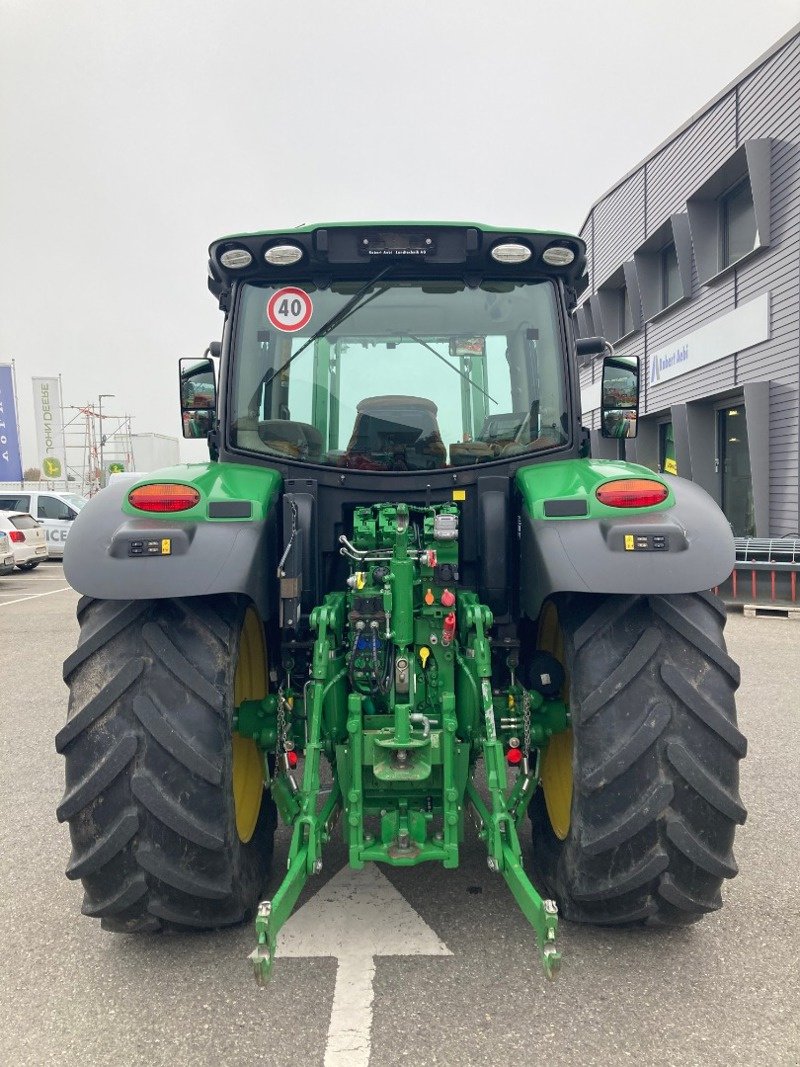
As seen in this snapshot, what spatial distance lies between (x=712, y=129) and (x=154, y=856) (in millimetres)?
14537

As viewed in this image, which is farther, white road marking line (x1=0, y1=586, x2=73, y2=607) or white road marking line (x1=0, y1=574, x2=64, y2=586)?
white road marking line (x1=0, y1=574, x2=64, y2=586)

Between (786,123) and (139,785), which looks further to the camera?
(786,123)

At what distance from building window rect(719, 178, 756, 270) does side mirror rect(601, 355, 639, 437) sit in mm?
10033

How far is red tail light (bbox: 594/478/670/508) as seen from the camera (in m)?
2.44

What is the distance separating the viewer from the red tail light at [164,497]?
2469mm

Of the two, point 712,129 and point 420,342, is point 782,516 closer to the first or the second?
point 712,129

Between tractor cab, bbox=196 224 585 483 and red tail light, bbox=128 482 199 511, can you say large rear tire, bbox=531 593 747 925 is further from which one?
red tail light, bbox=128 482 199 511

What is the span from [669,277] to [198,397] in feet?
50.1

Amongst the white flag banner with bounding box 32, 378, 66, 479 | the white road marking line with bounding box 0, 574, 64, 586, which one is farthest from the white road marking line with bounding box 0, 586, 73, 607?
the white flag banner with bounding box 32, 378, 66, 479

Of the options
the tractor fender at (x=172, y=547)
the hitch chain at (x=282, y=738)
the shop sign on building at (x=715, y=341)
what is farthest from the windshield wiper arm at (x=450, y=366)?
the shop sign on building at (x=715, y=341)

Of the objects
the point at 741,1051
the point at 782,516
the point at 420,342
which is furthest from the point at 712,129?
the point at 741,1051

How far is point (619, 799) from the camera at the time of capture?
2.29 m

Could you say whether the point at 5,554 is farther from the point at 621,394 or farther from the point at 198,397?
the point at 621,394

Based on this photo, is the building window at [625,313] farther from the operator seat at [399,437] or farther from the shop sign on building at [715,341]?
the operator seat at [399,437]
